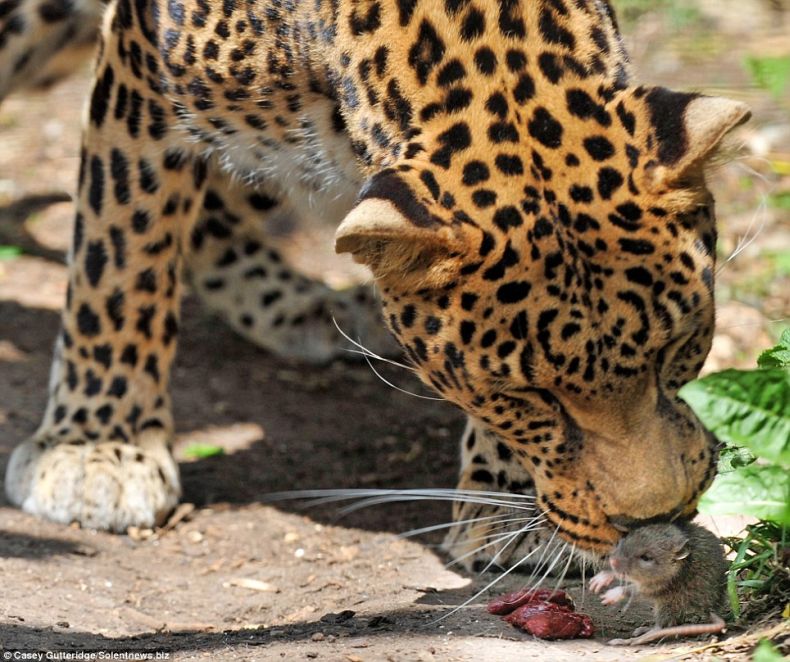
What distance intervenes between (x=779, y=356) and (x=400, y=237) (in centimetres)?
125

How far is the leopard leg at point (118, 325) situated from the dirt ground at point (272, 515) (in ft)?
0.67

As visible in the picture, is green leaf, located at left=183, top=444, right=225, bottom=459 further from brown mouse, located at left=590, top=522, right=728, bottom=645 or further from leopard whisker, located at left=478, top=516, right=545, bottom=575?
A: brown mouse, located at left=590, top=522, right=728, bottom=645

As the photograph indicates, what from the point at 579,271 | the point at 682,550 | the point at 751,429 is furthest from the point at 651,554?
the point at 579,271

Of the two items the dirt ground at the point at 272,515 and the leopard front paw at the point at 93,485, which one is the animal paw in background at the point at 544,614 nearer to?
the dirt ground at the point at 272,515

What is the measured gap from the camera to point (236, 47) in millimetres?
5344

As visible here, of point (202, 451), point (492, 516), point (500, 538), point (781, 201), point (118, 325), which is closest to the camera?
point (500, 538)

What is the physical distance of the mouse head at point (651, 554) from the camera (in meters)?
4.15

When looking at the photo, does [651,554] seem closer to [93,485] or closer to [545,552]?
[545,552]

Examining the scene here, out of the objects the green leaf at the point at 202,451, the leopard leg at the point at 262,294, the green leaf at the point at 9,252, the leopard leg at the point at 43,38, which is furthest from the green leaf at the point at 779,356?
the green leaf at the point at 9,252

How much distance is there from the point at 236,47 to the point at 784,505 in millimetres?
2801

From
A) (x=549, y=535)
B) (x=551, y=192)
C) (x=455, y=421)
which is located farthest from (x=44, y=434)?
(x=551, y=192)

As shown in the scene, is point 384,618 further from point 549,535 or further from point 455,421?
point 455,421

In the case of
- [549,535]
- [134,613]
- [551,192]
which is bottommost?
[134,613]

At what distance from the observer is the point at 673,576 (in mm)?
4129
